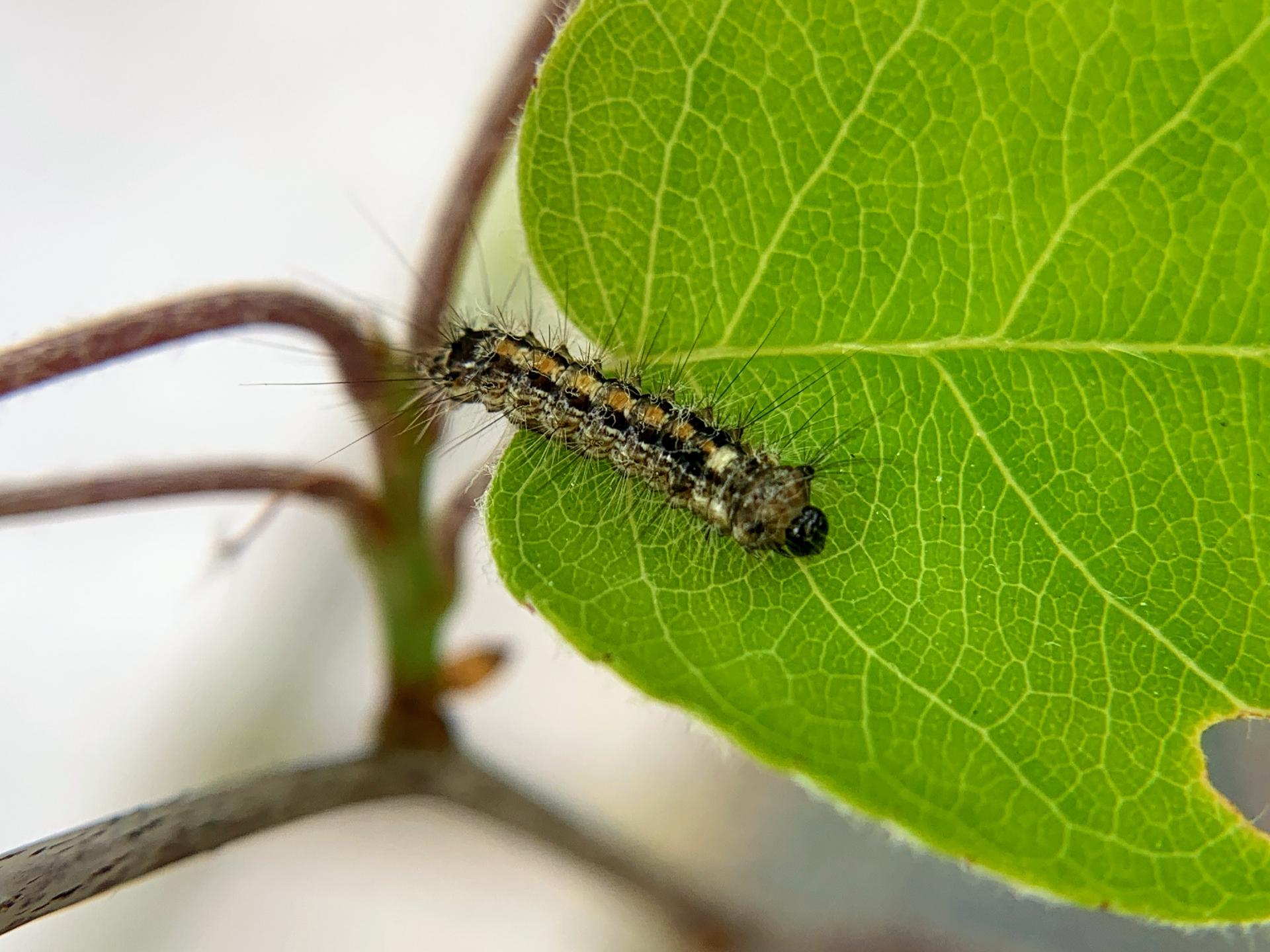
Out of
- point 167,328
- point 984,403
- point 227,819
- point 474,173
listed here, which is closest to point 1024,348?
point 984,403

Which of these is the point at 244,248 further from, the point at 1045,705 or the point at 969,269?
the point at 1045,705

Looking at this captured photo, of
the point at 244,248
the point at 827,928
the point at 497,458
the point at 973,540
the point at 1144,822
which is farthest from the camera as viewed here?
the point at 244,248

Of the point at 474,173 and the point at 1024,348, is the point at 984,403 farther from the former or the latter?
the point at 474,173

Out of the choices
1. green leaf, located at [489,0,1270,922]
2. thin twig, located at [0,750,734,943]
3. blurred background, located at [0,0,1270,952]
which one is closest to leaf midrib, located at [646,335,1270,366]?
green leaf, located at [489,0,1270,922]

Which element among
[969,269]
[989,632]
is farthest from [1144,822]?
[969,269]

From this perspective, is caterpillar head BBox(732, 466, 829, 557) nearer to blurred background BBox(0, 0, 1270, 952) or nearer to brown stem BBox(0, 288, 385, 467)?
brown stem BBox(0, 288, 385, 467)

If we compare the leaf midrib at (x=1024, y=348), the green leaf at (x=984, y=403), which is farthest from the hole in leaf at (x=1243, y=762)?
the leaf midrib at (x=1024, y=348)
